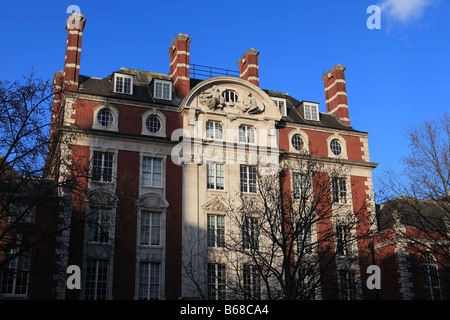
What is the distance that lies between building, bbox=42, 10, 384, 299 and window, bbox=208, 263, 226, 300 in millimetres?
79

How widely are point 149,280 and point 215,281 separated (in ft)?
12.7

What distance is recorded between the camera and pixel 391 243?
33.5 metres

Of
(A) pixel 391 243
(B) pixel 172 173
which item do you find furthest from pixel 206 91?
(A) pixel 391 243

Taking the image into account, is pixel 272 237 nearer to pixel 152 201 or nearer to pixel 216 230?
pixel 216 230

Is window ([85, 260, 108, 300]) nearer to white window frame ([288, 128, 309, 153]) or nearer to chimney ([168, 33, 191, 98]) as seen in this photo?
chimney ([168, 33, 191, 98])

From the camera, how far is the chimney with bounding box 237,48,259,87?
124 ft

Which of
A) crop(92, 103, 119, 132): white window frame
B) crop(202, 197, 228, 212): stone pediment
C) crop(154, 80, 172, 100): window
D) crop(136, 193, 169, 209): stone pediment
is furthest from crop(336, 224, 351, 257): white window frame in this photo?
crop(92, 103, 119, 132): white window frame

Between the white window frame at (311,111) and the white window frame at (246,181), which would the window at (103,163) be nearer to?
the white window frame at (246,181)

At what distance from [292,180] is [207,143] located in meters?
6.18

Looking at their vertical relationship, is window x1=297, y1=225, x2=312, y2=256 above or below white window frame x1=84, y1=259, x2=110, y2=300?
above

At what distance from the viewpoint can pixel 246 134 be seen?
34.9 meters

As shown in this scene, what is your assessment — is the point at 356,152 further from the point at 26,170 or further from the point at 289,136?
the point at 26,170

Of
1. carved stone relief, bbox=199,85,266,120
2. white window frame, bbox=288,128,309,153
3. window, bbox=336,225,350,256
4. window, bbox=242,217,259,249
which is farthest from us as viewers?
white window frame, bbox=288,128,309,153

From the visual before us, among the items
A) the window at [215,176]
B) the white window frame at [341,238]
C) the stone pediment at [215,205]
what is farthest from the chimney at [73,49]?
the white window frame at [341,238]
